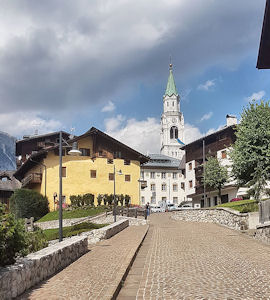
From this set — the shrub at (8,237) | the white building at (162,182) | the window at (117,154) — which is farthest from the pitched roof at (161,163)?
the shrub at (8,237)

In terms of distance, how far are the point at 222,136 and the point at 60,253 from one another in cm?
5326

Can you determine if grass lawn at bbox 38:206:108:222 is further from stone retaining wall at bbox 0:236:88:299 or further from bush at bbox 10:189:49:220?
stone retaining wall at bbox 0:236:88:299

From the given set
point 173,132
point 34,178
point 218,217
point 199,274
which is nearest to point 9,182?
point 34,178

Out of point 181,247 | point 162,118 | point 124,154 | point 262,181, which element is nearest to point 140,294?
point 181,247

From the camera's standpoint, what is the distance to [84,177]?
5409 centimetres

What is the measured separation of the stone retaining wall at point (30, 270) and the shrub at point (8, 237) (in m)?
0.21

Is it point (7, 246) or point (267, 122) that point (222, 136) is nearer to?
point (267, 122)

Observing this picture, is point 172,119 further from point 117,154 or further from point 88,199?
point 88,199

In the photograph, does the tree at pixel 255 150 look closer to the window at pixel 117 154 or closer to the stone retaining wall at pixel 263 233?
the stone retaining wall at pixel 263 233

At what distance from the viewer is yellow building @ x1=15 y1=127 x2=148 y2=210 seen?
53312mm

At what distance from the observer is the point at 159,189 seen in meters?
102

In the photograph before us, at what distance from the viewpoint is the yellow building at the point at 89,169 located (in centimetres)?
5331

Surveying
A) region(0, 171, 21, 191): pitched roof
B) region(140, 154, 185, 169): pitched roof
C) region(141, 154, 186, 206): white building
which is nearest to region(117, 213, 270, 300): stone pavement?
region(0, 171, 21, 191): pitched roof

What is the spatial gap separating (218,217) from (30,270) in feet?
92.9
